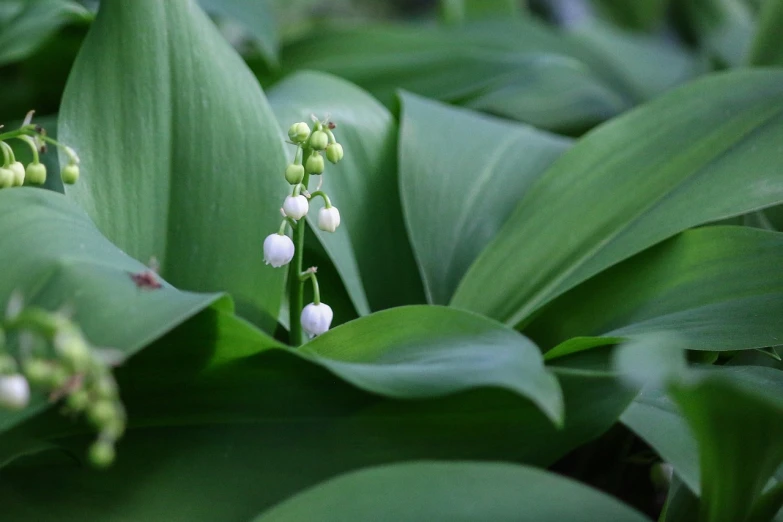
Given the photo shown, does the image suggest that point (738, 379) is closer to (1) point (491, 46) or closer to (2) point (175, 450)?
(2) point (175, 450)

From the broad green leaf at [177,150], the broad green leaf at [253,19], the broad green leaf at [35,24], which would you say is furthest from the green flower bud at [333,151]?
the broad green leaf at [253,19]

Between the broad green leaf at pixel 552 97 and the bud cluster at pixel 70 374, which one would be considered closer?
the bud cluster at pixel 70 374

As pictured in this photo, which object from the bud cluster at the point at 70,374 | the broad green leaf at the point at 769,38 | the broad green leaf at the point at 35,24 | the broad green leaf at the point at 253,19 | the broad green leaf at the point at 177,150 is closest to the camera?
the bud cluster at the point at 70,374

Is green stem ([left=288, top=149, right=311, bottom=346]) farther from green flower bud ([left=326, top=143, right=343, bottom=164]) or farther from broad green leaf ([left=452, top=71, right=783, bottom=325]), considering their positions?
broad green leaf ([left=452, top=71, right=783, bottom=325])

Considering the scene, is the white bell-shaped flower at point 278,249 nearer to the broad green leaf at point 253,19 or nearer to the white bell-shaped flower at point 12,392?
the white bell-shaped flower at point 12,392

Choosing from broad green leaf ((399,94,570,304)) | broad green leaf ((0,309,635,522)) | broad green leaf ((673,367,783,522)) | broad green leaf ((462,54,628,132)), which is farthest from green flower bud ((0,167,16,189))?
broad green leaf ((462,54,628,132))

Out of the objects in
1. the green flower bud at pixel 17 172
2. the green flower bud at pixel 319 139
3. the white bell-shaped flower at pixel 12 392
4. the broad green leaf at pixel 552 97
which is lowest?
the broad green leaf at pixel 552 97

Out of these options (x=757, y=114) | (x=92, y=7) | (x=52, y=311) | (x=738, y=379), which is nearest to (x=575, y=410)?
(x=738, y=379)

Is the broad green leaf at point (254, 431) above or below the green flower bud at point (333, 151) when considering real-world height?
below
